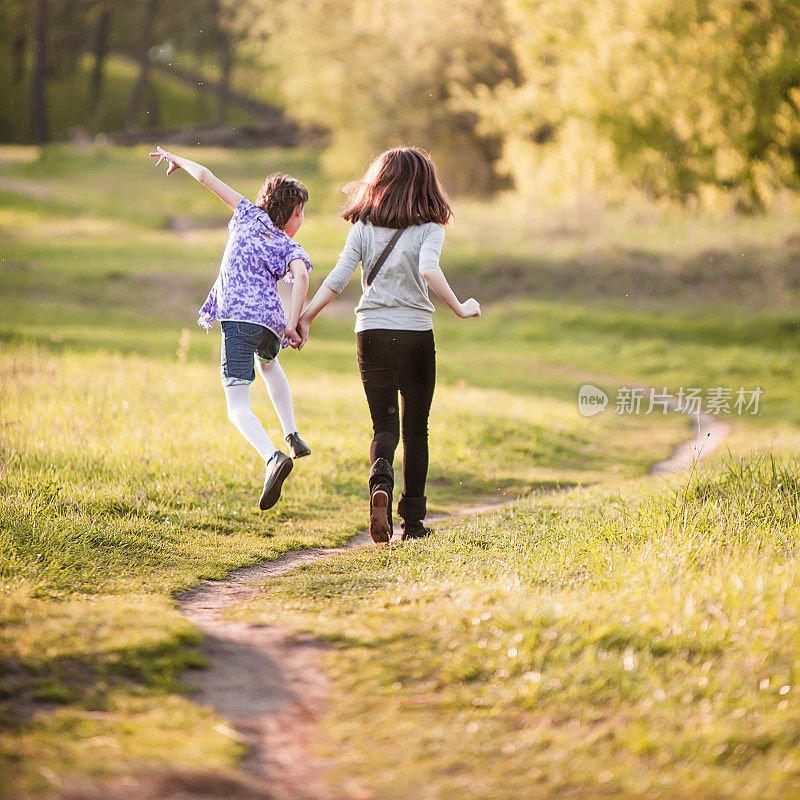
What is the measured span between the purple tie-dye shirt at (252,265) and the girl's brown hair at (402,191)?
570 millimetres

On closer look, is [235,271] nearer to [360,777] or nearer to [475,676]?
[475,676]

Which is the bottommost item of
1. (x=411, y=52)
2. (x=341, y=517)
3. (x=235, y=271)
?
(x=341, y=517)

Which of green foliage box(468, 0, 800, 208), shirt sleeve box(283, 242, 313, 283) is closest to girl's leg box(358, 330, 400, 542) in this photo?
shirt sleeve box(283, 242, 313, 283)

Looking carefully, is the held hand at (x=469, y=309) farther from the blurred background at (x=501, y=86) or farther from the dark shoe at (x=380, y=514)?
the blurred background at (x=501, y=86)

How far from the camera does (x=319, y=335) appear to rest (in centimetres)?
1978

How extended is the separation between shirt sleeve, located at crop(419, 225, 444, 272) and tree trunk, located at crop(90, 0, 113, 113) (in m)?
51.9

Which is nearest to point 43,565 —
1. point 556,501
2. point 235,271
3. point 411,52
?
point 235,271

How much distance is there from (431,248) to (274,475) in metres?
1.65

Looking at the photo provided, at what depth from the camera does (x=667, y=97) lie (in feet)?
70.0

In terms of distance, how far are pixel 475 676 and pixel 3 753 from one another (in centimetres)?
176

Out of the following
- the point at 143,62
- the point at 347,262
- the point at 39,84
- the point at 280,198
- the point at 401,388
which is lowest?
the point at 401,388

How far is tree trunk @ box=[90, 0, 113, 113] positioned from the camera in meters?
51.2

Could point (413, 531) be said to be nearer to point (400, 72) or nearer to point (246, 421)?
point (246, 421)

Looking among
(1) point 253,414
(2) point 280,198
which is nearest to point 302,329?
(1) point 253,414
